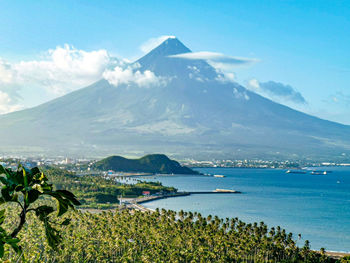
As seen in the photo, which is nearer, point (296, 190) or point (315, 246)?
point (315, 246)

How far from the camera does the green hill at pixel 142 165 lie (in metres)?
181

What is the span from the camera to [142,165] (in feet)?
622

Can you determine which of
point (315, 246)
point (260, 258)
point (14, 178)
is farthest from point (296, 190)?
point (14, 178)

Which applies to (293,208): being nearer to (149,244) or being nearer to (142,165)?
(149,244)

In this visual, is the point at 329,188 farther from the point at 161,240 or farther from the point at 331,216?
the point at 161,240

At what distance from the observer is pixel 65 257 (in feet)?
116

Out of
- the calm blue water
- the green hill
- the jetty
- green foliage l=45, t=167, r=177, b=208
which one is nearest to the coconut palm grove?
the calm blue water

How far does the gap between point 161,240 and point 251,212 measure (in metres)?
48.3

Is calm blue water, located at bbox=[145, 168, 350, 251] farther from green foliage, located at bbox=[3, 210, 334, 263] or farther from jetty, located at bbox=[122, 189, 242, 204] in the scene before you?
green foliage, located at bbox=[3, 210, 334, 263]

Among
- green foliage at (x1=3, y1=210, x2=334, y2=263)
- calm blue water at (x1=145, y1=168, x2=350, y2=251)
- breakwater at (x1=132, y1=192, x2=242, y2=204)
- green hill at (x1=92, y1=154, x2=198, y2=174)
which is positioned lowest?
calm blue water at (x1=145, y1=168, x2=350, y2=251)

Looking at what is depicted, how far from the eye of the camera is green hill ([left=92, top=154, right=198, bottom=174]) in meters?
181

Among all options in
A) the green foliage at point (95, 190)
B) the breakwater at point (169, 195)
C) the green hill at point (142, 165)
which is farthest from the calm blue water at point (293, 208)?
the green hill at point (142, 165)

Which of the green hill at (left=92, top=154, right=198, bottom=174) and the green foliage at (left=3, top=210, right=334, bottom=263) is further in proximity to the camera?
the green hill at (left=92, top=154, right=198, bottom=174)

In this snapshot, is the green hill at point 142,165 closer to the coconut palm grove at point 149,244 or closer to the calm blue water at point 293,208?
the calm blue water at point 293,208
